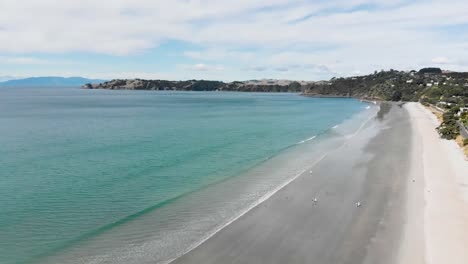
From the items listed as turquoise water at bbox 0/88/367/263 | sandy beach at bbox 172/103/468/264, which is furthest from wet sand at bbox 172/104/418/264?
turquoise water at bbox 0/88/367/263

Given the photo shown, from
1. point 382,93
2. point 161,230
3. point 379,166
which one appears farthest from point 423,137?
point 382,93

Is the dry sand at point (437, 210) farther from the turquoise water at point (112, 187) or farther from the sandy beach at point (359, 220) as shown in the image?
the turquoise water at point (112, 187)

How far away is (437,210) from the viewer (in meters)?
18.8

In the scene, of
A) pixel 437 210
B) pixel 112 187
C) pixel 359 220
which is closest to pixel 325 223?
pixel 359 220

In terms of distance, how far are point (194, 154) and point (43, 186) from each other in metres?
14.0

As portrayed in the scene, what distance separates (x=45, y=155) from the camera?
32.8 meters

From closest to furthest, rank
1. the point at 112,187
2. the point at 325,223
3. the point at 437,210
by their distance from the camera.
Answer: the point at 325,223 < the point at 437,210 < the point at 112,187

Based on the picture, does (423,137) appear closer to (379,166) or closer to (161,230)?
(379,166)

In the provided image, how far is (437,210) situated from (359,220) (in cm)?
468

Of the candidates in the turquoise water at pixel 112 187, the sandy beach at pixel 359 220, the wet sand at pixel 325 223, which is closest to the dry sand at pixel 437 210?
the sandy beach at pixel 359 220

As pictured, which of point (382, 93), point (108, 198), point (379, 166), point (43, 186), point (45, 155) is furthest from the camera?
point (382, 93)

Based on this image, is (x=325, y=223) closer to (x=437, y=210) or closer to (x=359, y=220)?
(x=359, y=220)

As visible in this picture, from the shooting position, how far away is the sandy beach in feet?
47.3

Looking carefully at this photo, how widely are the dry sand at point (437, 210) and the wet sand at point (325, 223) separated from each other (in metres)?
0.52
